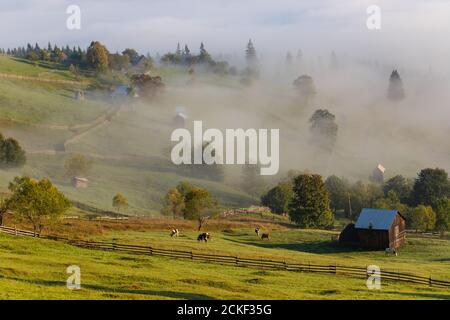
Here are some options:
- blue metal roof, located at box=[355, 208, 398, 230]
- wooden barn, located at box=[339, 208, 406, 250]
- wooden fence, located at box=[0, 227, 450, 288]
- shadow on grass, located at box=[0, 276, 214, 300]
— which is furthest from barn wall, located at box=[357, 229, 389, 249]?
shadow on grass, located at box=[0, 276, 214, 300]

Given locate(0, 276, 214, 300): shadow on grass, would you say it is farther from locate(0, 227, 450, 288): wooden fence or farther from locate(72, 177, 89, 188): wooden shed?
locate(72, 177, 89, 188): wooden shed

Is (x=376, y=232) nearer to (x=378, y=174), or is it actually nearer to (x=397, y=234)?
(x=397, y=234)

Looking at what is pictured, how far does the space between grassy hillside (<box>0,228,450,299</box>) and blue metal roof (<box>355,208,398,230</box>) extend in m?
31.0

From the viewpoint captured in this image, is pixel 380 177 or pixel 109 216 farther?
pixel 380 177

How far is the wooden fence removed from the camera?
54125 mm

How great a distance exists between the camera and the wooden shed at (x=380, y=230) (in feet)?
273

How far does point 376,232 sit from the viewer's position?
275 ft

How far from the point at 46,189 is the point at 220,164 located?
293ft

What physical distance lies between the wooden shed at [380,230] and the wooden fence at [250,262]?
2598 cm

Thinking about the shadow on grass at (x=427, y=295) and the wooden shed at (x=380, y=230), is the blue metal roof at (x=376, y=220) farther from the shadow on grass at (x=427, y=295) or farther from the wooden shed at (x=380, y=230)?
the shadow on grass at (x=427, y=295)
